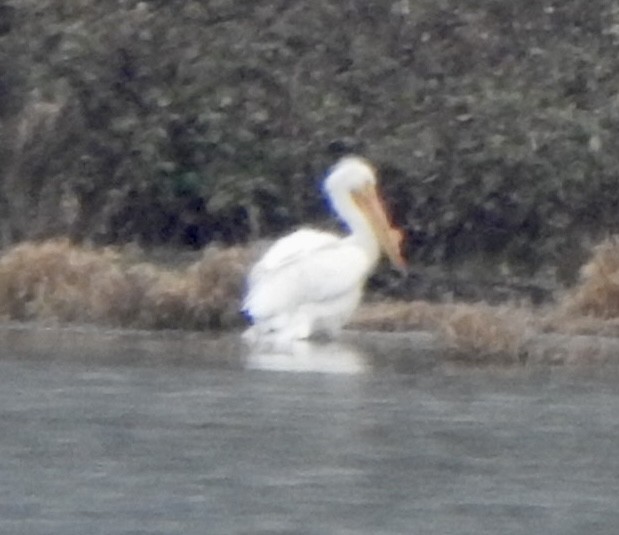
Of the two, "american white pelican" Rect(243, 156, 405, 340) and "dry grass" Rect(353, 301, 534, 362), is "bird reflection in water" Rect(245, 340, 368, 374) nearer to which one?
"american white pelican" Rect(243, 156, 405, 340)

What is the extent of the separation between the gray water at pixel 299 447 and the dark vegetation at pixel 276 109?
20.3 feet

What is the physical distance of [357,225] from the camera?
1728 cm

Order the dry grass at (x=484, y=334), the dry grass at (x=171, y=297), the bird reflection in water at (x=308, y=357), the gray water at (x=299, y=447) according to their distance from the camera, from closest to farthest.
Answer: the gray water at (x=299, y=447) < the bird reflection in water at (x=308, y=357) < the dry grass at (x=484, y=334) < the dry grass at (x=171, y=297)

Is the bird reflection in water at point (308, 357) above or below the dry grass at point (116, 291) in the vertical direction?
below

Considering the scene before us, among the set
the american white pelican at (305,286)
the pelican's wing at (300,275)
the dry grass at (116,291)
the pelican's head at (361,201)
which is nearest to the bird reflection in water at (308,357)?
the american white pelican at (305,286)

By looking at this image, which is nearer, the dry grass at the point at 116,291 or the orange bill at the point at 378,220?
the dry grass at the point at 116,291

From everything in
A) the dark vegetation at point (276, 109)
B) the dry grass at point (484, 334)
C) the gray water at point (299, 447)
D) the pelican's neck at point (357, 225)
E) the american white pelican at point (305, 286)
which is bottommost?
the gray water at point (299, 447)

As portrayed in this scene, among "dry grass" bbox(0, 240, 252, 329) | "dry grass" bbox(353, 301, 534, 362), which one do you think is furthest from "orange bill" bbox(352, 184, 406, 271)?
"dry grass" bbox(353, 301, 534, 362)

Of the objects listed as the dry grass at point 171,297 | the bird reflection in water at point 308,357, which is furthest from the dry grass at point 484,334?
the dry grass at point 171,297

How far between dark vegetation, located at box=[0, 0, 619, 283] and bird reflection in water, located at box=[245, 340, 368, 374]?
4.63 metres

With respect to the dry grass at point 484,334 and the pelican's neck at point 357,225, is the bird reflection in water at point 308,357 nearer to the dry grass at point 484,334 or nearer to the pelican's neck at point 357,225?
the dry grass at point 484,334

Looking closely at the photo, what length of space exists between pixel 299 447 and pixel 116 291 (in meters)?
5.97

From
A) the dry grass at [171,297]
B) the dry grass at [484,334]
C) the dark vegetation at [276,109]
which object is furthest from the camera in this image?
the dark vegetation at [276,109]

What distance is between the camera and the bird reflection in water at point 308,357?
1348 centimetres
